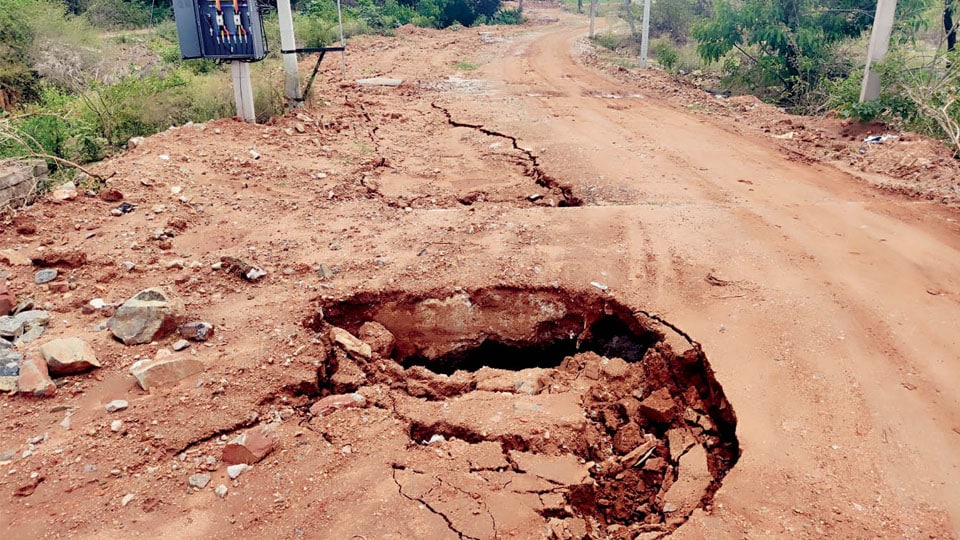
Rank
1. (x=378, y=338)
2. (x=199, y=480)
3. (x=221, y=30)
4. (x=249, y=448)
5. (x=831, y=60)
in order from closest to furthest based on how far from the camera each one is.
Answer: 1. (x=199, y=480)
2. (x=249, y=448)
3. (x=378, y=338)
4. (x=221, y=30)
5. (x=831, y=60)

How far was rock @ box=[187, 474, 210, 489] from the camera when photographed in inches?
114

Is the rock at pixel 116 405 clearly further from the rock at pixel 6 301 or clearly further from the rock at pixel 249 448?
the rock at pixel 6 301

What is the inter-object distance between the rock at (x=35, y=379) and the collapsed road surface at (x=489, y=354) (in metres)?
0.05

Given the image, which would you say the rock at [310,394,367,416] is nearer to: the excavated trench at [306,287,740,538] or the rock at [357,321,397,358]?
the excavated trench at [306,287,740,538]

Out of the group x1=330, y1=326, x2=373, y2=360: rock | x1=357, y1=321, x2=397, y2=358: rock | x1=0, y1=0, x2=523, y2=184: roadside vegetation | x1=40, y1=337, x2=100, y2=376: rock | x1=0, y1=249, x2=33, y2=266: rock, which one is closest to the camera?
x1=40, y1=337, x2=100, y2=376: rock

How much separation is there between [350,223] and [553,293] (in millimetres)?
1986

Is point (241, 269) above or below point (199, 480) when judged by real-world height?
above

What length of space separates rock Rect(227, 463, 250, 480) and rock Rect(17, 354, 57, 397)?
1136 mm

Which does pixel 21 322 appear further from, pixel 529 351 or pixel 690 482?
pixel 690 482

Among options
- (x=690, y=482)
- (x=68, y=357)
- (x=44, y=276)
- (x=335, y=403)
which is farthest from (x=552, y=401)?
(x=44, y=276)

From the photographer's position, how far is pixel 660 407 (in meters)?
3.57

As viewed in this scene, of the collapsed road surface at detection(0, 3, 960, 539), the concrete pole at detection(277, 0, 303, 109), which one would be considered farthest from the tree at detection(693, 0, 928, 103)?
the concrete pole at detection(277, 0, 303, 109)

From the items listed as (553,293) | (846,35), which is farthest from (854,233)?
(846,35)

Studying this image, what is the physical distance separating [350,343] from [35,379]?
1.58 meters
